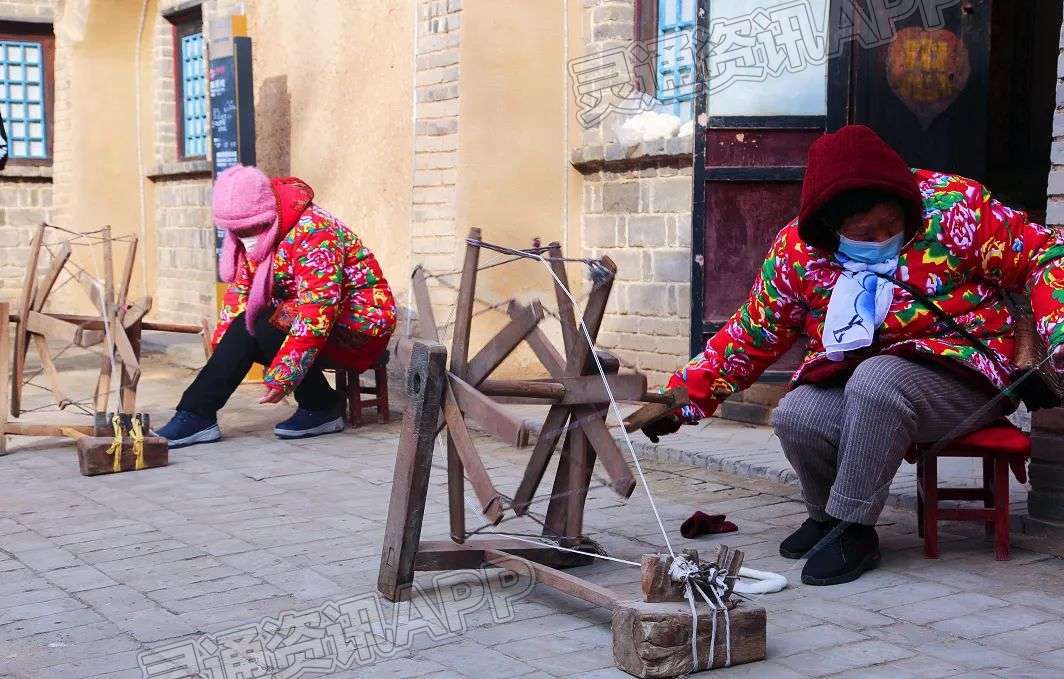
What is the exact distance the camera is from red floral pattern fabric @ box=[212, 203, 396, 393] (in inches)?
251

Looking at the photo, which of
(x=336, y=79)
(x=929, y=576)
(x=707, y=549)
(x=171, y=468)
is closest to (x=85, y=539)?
(x=171, y=468)

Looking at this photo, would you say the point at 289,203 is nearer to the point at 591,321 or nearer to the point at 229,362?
the point at 229,362

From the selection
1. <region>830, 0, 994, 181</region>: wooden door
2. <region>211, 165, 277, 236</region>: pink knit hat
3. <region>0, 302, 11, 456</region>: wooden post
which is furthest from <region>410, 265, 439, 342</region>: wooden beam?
<region>0, 302, 11, 456</region>: wooden post

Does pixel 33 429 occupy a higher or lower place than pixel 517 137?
lower

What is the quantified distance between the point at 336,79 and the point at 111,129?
5.58 m

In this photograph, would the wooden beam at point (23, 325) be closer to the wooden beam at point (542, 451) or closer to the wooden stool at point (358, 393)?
the wooden stool at point (358, 393)

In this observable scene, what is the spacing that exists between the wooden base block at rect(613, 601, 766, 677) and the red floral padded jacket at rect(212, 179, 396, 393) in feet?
11.2

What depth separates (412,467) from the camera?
3.69 meters

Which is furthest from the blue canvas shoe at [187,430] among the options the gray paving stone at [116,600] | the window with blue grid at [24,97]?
the window with blue grid at [24,97]

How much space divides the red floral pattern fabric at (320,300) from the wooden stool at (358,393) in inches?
10.9

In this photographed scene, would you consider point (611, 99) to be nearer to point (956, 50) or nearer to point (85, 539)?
point (956, 50)

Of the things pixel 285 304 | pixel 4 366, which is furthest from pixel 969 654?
pixel 4 366

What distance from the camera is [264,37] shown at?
33.4 feet

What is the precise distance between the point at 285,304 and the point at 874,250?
11.0 feet
